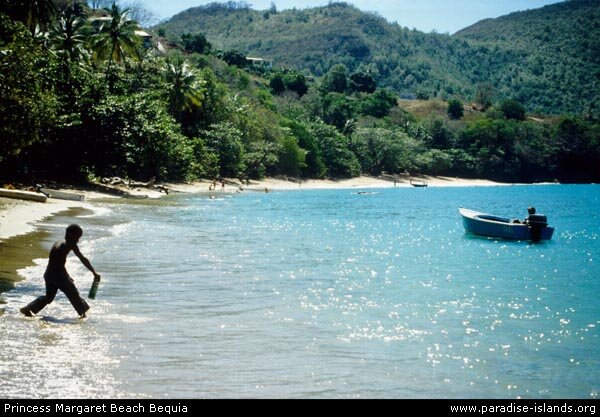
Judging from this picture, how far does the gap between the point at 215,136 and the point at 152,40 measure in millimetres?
55750

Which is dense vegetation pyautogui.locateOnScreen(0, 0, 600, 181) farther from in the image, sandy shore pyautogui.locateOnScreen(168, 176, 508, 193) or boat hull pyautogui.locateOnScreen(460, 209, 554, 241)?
boat hull pyautogui.locateOnScreen(460, 209, 554, 241)

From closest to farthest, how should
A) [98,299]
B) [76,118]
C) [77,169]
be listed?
[98,299], [76,118], [77,169]

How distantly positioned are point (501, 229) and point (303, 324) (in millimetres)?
24250

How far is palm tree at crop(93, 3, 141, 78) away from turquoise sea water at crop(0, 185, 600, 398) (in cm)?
3174

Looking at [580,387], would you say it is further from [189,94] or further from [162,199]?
[189,94]

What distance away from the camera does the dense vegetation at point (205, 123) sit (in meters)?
34.4

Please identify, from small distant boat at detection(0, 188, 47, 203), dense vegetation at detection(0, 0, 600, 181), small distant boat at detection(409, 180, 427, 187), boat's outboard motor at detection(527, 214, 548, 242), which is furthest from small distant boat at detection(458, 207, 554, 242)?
small distant boat at detection(409, 180, 427, 187)

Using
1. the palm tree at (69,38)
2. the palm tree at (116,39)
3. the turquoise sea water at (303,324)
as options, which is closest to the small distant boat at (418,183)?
the palm tree at (116,39)

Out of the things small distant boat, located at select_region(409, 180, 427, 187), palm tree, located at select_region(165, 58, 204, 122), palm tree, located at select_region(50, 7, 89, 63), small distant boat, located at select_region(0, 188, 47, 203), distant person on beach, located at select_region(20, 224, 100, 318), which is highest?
palm tree, located at select_region(50, 7, 89, 63)

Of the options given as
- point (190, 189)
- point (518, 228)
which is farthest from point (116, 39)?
point (518, 228)

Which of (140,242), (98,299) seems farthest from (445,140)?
(98,299)

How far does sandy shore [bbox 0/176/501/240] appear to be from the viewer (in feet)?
92.0

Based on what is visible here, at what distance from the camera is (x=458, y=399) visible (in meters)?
10.1

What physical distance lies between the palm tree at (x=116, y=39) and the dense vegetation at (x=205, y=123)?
11 cm
